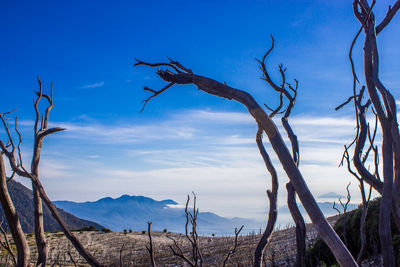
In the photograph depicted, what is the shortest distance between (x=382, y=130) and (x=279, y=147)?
156cm

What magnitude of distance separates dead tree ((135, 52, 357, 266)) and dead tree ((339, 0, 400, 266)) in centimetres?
115

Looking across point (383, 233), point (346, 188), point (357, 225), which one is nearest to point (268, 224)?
point (383, 233)

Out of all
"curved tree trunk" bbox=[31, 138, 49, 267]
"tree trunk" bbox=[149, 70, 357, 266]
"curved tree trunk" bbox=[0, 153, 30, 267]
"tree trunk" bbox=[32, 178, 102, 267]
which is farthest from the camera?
"curved tree trunk" bbox=[31, 138, 49, 267]

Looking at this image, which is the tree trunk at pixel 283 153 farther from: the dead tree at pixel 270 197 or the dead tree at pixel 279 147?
the dead tree at pixel 270 197

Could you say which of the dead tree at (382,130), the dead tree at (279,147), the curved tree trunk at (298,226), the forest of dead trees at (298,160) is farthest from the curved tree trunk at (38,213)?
the dead tree at (382,130)

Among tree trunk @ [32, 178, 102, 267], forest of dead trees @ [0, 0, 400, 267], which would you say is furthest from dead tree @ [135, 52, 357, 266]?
tree trunk @ [32, 178, 102, 267]

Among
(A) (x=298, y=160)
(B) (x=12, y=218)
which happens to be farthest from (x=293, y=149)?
(B) (x=12, y=218)

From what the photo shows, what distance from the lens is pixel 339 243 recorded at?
227 centimetres

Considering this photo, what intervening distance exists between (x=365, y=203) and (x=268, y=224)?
191 centimetres

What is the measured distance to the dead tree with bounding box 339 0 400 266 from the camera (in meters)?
3.19

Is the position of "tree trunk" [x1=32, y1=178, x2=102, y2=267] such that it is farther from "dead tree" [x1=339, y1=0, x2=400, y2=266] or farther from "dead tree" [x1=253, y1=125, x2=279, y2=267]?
"dead tree" [x1=339, y1=0, x2=400, y2=266]

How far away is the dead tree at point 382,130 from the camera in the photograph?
319 cm

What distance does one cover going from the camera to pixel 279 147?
A: 2.45 metres

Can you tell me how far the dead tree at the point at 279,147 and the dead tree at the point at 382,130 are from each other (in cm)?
115
